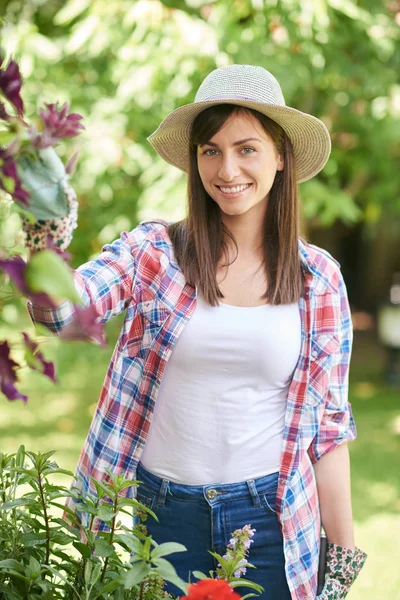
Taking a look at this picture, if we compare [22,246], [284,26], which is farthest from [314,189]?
[22,246]

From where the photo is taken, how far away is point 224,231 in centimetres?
198

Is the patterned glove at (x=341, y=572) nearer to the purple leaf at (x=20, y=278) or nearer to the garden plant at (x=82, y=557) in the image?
the garden plant at (x=82, y=557)

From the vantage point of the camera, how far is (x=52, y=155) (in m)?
0.97

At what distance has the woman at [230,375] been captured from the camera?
180 cm

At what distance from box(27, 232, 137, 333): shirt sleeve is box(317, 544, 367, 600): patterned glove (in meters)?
0.77

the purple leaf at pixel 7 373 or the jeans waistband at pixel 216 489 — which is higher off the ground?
the purple leaf at pixel 7 373

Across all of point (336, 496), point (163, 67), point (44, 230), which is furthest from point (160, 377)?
point (163, 67)

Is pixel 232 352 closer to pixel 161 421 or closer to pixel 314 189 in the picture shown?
pixel 161 421

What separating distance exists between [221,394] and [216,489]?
0.20 meters

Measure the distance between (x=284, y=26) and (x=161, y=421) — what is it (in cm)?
312

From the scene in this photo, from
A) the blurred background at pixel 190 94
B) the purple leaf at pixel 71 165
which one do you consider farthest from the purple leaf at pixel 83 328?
the blurred background at pixel 190 94

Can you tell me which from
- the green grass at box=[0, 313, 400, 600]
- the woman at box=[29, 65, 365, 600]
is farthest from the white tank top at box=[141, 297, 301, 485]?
the green grass at box=[0, 313, 400, 600]

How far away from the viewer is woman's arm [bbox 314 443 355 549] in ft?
6.41

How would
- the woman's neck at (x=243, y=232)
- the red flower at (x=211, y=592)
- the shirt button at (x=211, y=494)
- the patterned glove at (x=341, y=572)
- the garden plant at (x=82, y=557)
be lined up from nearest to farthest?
the red flower at (x=211, y=592) < the garden plant at (x=82, y=557) < the shirt button at (x=211, y=494) < the patterned glove at (x=341, y=572) < the woman's neck at (x=243, y=232)
